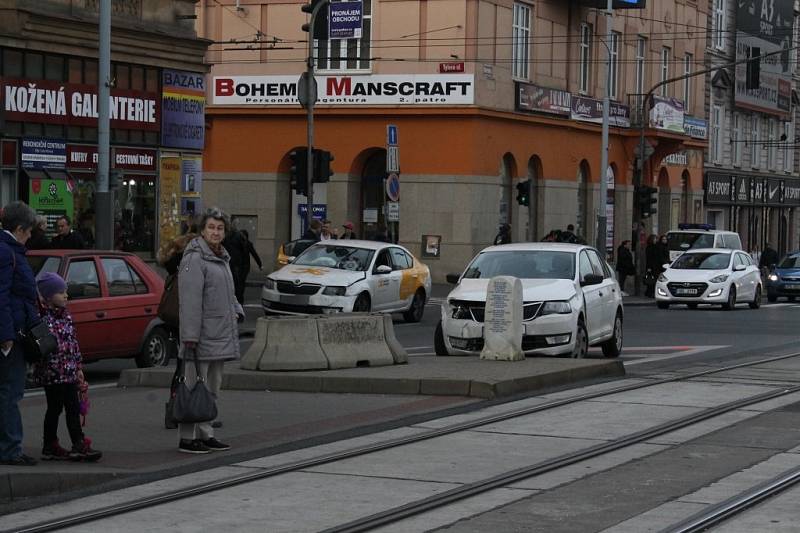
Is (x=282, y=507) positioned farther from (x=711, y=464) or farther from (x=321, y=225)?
(x=321, y=225)

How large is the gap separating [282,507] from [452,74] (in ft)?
117

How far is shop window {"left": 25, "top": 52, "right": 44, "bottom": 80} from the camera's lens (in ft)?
96.9

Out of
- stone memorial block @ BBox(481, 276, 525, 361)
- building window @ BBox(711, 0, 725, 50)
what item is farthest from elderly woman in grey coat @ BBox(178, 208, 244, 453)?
building window @ BBox(711, 0, 725, 50)

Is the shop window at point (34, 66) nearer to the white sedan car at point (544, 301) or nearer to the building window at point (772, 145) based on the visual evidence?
the white sedan car at point (544, 301)

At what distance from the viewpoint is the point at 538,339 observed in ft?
64.2

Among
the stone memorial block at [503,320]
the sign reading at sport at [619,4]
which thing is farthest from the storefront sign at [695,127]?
the stone memorial block at [503,320]

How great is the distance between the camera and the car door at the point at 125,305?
18109mm

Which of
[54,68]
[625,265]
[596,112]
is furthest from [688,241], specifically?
[54,68]

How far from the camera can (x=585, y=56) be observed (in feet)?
173

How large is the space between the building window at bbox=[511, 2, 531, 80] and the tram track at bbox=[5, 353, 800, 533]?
31.5 m

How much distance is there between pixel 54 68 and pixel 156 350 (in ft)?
41.8

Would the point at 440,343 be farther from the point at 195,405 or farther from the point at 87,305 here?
the point at 195,405

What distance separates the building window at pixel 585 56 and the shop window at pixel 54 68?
25.2 meters

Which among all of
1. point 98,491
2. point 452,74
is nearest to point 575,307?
point 98,491
